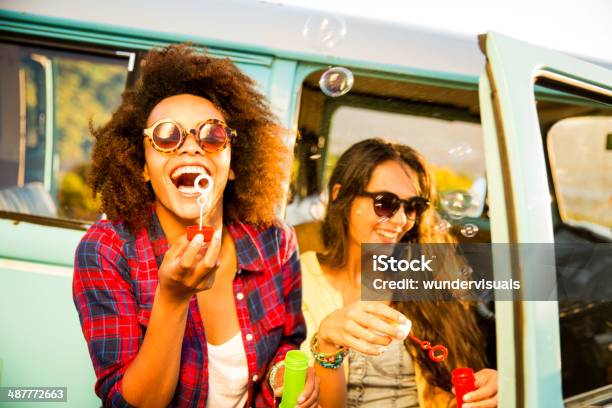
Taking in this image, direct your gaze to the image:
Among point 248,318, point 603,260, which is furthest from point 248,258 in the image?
point 603,260

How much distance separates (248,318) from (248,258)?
211mm

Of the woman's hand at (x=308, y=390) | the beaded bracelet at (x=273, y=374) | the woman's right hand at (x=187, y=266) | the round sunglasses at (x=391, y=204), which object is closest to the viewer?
the woman's right hand at (x=187, y=266)

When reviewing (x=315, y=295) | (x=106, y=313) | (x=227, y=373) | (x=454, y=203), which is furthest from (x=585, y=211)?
(x=106, y=313)

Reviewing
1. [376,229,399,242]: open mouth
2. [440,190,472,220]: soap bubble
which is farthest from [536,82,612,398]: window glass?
[376,229,399,242]: open mouth

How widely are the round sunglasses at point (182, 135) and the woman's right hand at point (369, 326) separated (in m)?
0.67

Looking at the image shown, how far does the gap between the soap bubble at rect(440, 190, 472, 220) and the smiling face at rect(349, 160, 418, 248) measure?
21 centimetres

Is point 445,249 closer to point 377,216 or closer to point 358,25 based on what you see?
point 377,216

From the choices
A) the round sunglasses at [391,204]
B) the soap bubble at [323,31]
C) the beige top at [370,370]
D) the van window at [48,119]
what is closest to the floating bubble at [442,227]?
the round sunglasses at [391,204]

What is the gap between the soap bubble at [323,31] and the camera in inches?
68.5

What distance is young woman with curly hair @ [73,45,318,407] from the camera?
125 cm

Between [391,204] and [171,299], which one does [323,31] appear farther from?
[171,299]

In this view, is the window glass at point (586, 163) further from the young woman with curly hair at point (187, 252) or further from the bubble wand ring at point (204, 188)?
the bubble wand ring at point (204, 188)

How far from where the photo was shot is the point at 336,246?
6.77 feet

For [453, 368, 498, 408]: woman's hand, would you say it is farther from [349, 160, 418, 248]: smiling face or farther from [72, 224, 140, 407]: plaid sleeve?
[72, 224, 140, 407]: plaid sleeve
